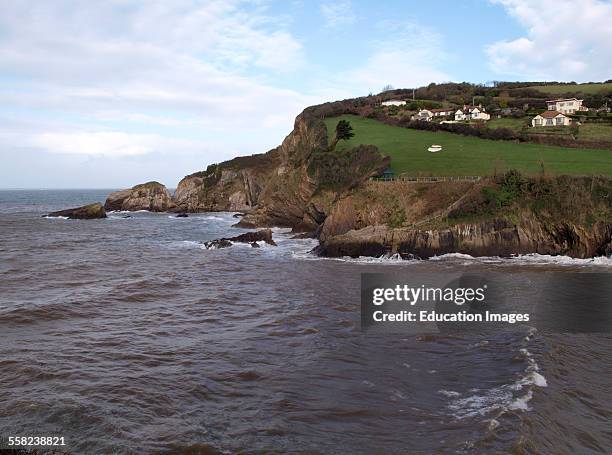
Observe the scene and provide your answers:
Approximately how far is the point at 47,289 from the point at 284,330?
531 inches

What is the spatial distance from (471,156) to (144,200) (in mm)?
63568

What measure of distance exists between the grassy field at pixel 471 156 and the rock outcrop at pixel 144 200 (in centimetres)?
4692

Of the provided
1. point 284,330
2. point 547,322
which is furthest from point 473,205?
point 284,330

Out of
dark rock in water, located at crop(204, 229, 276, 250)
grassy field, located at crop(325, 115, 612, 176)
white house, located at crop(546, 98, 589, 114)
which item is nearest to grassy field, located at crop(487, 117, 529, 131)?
grassy field, located at crop(325, 115, 612, 176)

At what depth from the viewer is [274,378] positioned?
12.5 metres

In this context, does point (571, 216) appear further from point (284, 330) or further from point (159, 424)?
point (159, 424)

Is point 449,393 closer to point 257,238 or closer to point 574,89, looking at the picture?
point 257,238

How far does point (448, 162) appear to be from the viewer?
133 feet

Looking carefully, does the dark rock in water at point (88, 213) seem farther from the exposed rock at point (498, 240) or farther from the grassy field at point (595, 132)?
the grassy field at point (595, 132)

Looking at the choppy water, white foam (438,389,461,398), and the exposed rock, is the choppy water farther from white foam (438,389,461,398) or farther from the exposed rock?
the exposed rock

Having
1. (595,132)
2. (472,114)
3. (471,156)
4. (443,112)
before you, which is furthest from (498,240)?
(443,112)

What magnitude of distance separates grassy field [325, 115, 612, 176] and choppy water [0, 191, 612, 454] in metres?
16.2

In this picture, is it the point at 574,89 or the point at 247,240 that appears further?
the point at 574,89

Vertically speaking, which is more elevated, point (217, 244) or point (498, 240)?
point (498, 240)
